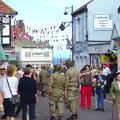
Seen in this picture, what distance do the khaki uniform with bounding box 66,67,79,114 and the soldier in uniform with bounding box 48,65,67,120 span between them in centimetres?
77

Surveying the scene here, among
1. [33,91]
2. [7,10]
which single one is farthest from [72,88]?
[7,10]

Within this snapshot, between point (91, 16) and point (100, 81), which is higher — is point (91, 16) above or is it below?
above

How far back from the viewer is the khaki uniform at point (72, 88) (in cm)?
1523

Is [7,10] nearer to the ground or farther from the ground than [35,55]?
farther from the ground

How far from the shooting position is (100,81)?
18812 mm

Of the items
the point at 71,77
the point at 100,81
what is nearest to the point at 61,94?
the point at 71,77

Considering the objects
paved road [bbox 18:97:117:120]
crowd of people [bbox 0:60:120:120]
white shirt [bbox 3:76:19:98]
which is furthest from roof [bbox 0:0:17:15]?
white shirt [bbox 3:76:19:98]

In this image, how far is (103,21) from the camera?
41375 millimetres

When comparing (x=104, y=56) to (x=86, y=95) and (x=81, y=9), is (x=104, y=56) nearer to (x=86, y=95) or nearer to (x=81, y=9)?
(x=81, y=9)

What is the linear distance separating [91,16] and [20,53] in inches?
2429

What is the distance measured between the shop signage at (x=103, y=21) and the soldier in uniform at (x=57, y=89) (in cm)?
2734

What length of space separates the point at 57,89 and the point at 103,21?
27.6 m

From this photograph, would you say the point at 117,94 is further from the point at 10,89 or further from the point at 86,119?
the point at 10,89

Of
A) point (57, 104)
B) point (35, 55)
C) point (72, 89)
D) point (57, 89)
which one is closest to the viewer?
point (57, 89)
